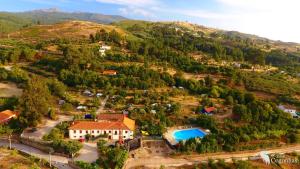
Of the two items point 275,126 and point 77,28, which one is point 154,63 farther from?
point 77,28

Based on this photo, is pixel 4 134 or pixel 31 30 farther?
pixel 31 30

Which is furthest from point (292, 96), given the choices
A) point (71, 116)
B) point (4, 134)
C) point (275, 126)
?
point (4, 134)

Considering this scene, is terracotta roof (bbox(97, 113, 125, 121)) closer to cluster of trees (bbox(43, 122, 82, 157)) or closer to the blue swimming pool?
cluster of trees (bbox(43, 122, 82, 157))

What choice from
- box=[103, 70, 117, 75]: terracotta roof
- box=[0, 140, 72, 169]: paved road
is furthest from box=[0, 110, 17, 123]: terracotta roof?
box=[103, 70, 117, 75]: terracotta roof

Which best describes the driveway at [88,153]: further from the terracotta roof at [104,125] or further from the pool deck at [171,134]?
the pool deck at [171,134]

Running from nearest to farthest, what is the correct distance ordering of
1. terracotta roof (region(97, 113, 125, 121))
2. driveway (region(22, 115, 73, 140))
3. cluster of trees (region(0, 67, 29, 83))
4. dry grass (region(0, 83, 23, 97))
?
driveway (region(22, 115, 73, 140))
terracotta roof (region(97, 113, 125, 121))
dry grass (region(0, 83, 23, 97))
cluster of trees (region(0, 67, 29, 83))
